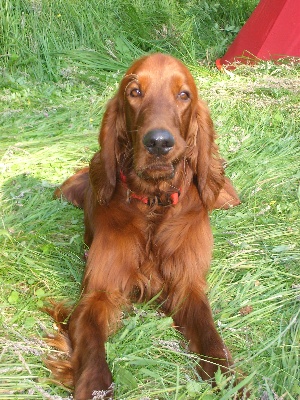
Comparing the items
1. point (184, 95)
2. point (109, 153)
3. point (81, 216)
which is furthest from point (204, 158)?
point (81, 216)

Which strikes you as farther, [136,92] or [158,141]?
[136,92]

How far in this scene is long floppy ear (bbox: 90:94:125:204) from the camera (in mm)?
2408

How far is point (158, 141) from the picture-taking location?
6.66 ft

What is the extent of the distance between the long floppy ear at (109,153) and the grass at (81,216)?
0.51 meters

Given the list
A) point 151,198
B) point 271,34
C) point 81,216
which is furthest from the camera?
point 271,34

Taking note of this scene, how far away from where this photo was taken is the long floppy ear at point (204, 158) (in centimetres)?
247

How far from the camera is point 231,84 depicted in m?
4.84

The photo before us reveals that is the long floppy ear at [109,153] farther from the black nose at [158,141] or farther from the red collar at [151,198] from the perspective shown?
the black nose at [158,141]

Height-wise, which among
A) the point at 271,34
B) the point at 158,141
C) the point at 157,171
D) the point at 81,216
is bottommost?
the point at 81,216

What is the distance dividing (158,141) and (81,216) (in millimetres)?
1295

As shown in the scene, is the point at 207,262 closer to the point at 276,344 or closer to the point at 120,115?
the point at 276,344

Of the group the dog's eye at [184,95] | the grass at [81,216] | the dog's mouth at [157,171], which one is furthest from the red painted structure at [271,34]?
the dog's mouth at [157,171]

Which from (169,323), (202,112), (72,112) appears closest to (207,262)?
(169,323)

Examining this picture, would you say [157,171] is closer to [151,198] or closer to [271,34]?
[151,198]
